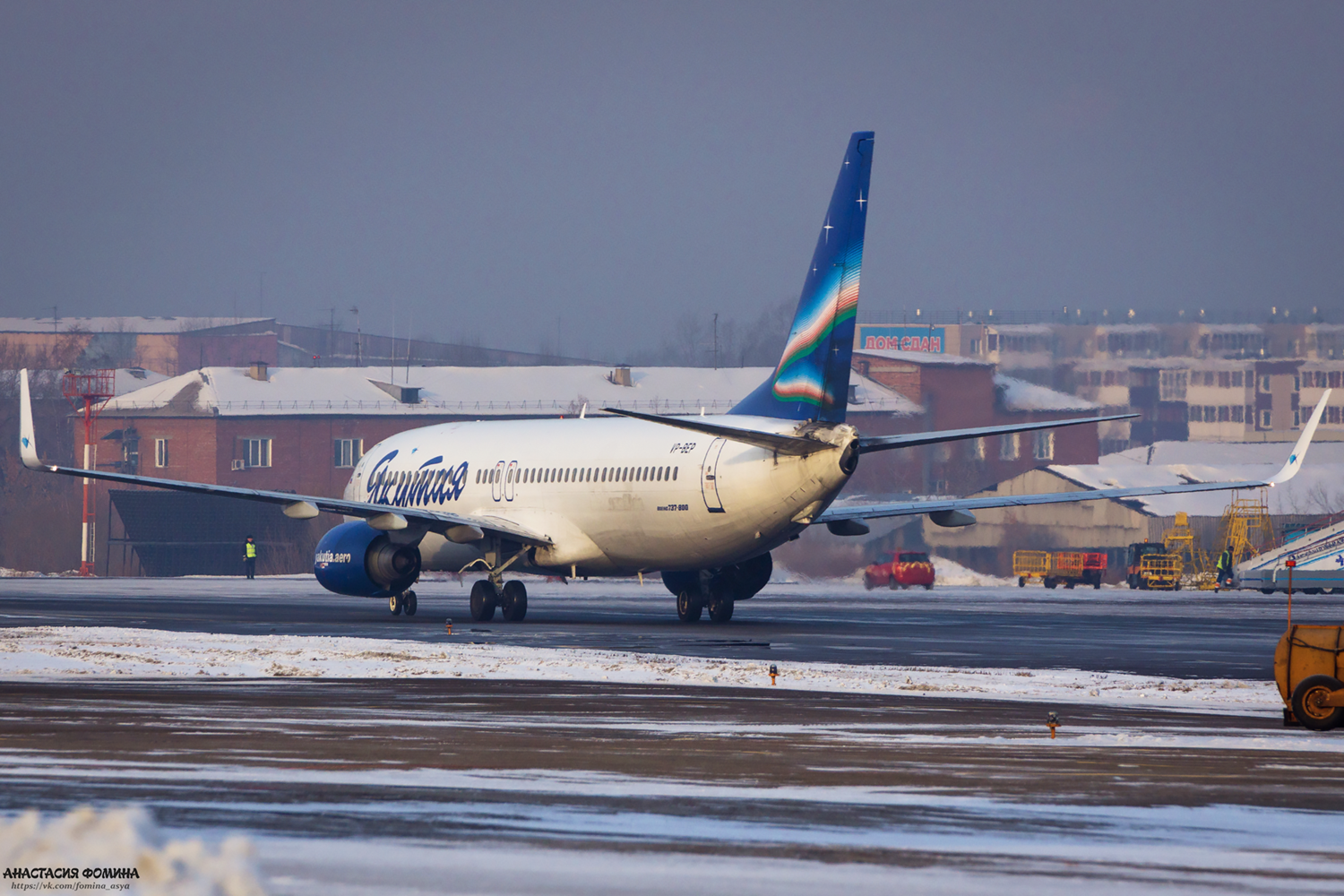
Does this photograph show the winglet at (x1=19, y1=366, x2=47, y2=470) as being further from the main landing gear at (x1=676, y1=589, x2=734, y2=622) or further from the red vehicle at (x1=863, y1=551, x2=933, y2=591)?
the red vehicle at (x1=863, y1=551, x2=933, y2=591)

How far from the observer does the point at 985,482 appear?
366 feet

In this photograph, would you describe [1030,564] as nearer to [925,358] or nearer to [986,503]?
[925,358]

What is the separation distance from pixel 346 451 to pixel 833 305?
3076 inches

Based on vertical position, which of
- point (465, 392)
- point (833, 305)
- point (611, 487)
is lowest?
point (611, 487)

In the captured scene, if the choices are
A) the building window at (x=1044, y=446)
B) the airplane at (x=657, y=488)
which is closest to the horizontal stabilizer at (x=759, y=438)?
the airplane at (x=657, y=488)

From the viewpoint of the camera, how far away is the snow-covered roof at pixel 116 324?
183 m

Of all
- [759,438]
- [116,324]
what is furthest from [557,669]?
[116,324]

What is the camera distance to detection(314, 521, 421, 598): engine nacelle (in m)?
40.5

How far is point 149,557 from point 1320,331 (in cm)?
6484

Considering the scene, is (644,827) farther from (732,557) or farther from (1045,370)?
(1045,370)

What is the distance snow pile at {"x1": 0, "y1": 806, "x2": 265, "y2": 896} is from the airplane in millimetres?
20093

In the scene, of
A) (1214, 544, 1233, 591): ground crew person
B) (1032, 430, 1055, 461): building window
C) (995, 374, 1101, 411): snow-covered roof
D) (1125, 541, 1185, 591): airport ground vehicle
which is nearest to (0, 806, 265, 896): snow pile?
(1214, 544, 1233, 591): ground crew person

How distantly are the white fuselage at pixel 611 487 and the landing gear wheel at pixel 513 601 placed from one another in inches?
47.7

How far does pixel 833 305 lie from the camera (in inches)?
1399
